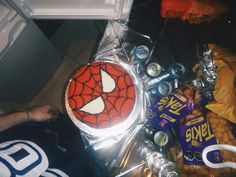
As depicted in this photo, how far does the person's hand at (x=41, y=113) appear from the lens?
5.33 ft

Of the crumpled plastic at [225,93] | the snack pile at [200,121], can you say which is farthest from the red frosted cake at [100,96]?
the crumpled plastic at [225,93]

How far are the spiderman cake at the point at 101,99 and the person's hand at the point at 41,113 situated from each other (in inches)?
7.8

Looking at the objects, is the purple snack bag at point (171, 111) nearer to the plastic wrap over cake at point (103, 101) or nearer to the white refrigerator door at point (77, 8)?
the plastic wrap over cake at point (103, 101)

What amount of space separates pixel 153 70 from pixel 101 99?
518 millimetres

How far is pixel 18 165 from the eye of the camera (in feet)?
3.84

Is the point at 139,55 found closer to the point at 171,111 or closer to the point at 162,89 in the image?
the point at 162,89

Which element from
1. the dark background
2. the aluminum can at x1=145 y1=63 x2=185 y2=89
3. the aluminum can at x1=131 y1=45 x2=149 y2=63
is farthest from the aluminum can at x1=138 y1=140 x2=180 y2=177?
the dark background

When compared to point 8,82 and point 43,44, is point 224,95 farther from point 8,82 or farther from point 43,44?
point 8,82

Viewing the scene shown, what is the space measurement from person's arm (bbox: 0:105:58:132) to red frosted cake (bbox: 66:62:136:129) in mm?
203

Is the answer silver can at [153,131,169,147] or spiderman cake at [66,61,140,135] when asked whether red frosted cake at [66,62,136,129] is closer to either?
spiderman cake at [66,61,140,135]

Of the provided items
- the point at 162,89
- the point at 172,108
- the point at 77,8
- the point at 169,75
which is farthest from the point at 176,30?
the point at 77,8

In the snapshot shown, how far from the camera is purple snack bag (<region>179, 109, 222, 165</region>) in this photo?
1669 mm

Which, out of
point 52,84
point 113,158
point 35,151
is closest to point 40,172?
point 35,151

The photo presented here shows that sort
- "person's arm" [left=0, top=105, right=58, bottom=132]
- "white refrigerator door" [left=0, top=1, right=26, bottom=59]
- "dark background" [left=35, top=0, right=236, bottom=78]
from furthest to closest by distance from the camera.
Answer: "dark background" [left=35, top=0, right=236, bottom=78], "white refrigerator door" [left=0, top=1, right=26, bottom=59], "person's arm" [left=0, top=105, right=58, bottom=132]
